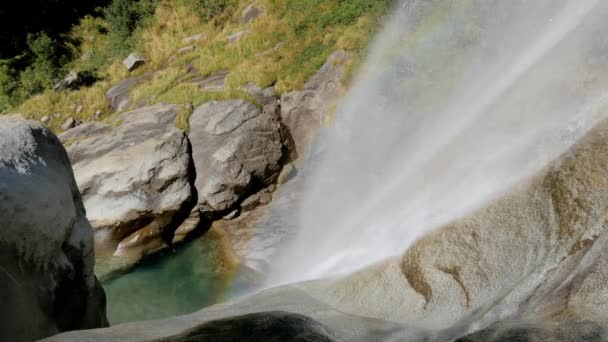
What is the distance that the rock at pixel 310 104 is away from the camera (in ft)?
62.1

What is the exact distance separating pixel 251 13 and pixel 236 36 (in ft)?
8.06

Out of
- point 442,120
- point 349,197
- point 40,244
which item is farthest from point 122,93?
point 40,244

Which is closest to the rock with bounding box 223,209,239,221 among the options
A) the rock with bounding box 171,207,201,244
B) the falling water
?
the rock with bounding box 171,207,201,244

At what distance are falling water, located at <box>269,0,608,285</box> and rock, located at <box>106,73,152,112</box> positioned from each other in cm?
988

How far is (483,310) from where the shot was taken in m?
6.65

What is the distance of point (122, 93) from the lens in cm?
2378

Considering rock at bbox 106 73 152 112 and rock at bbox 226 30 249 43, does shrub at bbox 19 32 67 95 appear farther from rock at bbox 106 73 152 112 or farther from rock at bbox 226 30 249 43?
rock at bbox 226 30 249 43

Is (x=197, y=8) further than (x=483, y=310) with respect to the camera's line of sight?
Yes

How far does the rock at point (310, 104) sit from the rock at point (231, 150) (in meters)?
0.99

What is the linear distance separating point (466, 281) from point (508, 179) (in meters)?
2.40

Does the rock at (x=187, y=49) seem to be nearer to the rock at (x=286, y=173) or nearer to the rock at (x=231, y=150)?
the rock at (x=231, y=150)

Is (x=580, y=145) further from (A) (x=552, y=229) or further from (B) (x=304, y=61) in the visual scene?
(B) (x=304, y=61)

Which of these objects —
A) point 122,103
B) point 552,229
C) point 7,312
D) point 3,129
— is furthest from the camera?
point 122,103

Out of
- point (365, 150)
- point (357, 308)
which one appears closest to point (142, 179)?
point (365, 150)
